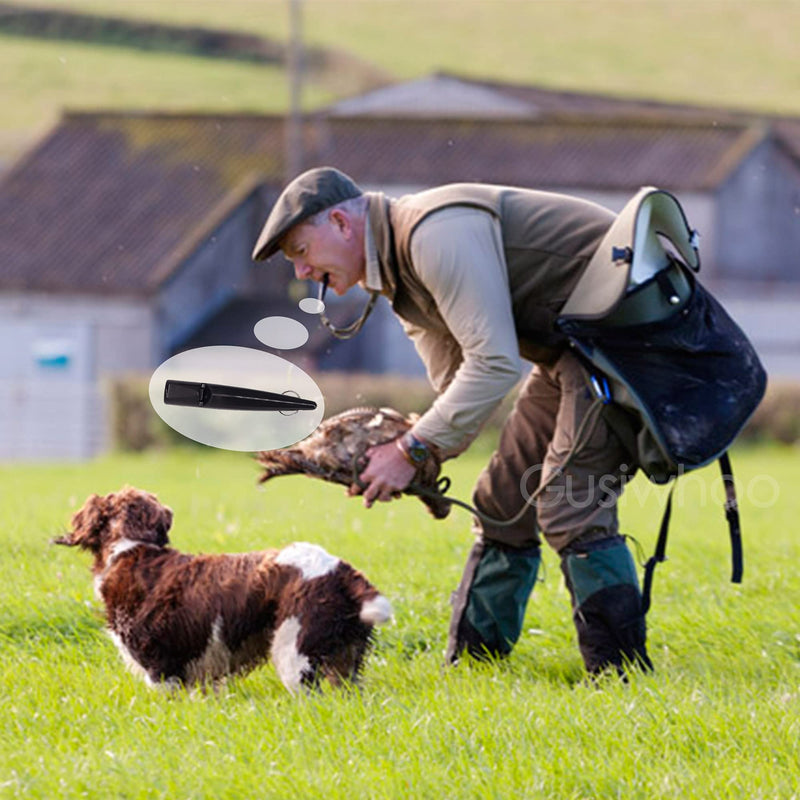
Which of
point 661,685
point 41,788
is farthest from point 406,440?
point 41,788

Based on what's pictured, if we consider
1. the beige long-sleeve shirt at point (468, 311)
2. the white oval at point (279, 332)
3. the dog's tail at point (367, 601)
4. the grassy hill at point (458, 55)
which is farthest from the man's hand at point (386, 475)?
the grassy hill at point (458, 55)

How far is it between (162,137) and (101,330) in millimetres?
7176

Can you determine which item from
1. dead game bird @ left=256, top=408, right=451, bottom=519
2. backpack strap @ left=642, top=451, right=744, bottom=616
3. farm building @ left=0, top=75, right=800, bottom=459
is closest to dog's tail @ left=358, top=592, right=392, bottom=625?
dead game bird @ left=256, top=408, right=451, bottom=519

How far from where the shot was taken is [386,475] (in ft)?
16.6

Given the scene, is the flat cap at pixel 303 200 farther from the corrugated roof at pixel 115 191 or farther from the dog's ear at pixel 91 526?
the corrugated roof at pixel 115 191

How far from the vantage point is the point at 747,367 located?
17.4 ft

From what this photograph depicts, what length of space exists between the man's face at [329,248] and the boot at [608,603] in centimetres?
131

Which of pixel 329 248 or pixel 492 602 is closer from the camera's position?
pixel 329 248

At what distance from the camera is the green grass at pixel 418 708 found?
4.11 metres

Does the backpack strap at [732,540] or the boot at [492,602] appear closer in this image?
the backpack strap at [732,540]

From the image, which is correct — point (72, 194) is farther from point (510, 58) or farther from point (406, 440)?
point (406, 440)

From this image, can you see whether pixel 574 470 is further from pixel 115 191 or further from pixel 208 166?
pixel 115 191

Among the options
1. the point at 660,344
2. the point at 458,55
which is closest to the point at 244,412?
the point at 660,344

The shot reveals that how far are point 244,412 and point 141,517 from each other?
557mm
